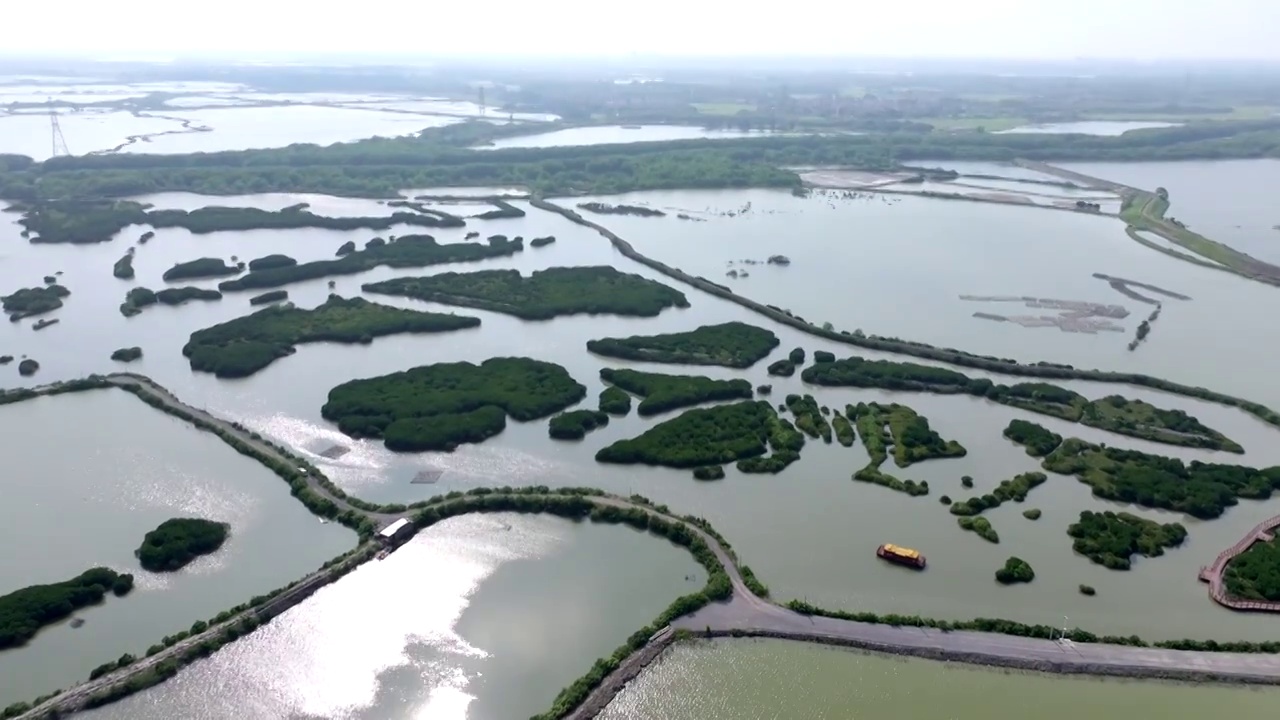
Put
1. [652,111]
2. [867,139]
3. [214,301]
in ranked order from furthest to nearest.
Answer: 1. [652,111]
2. [867,139]
3. [214,301]

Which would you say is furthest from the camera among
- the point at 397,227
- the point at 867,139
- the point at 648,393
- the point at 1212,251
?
the point at 867,139

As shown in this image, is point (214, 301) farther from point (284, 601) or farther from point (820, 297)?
point (820, 297)

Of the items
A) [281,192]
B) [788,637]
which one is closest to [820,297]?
[788,637]

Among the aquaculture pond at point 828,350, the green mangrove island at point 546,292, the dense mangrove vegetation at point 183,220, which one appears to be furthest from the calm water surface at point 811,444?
the dense mangrove vegetation at point 183,220

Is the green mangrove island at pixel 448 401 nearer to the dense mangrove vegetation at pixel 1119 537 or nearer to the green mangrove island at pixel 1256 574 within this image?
the dense mangrove vegetation at pixel 1119 537

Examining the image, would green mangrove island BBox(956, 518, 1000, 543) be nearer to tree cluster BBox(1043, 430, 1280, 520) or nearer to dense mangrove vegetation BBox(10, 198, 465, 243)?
tree cluster BBox(1043, 430, 1280, 520)

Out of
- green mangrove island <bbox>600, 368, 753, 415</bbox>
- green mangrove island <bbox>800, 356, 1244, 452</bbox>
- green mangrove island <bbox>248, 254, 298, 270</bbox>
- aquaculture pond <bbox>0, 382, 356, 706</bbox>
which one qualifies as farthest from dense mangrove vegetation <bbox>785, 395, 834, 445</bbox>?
green mangrove island <bbox>248, 254, 298, 270</bbox>
